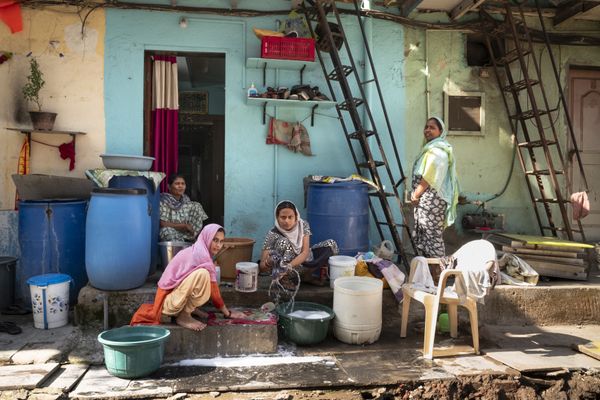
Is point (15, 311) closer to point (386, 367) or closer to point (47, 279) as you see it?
point (47, 279)

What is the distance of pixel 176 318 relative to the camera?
3.88 metres

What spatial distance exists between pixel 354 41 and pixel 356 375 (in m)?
4.54

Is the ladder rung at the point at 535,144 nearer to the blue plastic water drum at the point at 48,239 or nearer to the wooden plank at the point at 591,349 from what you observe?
the wooden plank at the point at 591,349

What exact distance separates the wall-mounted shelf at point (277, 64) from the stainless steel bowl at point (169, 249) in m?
2.52

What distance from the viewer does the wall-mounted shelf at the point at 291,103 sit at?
19.0 ft

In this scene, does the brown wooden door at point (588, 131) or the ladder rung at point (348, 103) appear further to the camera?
the brown wooden door at point (588, 131)

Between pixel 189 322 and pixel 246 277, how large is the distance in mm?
792

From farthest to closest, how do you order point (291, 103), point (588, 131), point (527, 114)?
point (588, 131) < point (527, 114) < point (291, 103)

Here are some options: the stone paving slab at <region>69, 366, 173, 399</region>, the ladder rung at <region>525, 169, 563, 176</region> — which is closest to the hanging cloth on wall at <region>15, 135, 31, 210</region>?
the stone paving slab at <region>69, 366, 173, 399</region>

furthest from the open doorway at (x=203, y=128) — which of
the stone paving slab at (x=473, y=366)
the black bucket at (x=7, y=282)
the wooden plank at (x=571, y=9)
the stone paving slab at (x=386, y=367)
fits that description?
the wooden plank at (x=571, y=9)

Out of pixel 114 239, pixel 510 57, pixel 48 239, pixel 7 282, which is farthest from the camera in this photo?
pixel 510 57

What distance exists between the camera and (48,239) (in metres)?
4.54

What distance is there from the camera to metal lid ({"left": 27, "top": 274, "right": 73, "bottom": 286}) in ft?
13.4

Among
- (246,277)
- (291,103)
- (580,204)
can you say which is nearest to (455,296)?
(246,277)
